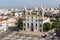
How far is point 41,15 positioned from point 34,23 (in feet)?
1.05

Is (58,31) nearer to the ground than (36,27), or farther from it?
farther from it


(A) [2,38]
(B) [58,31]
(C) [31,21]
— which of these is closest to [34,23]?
(C) [31,21]

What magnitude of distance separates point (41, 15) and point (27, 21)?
1.51 ft

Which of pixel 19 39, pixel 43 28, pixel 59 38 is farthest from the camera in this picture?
pixel 43 28

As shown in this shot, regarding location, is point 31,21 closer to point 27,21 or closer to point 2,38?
point 27,21

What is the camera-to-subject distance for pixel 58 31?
8.08 ft

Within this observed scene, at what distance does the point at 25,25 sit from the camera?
22.7ft

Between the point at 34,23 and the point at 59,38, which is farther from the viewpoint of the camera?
the point at 34,23

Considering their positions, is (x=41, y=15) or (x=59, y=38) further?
(x=41, y=15)

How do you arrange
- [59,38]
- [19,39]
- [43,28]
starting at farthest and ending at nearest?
[43,28] < [19,39] < [59,38]

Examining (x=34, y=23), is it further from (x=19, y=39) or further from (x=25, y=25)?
(x=19, y=39)

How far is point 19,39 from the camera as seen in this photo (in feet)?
12.1

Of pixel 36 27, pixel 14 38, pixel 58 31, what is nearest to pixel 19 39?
pixel 14 38

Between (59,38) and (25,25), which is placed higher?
(59,38)
